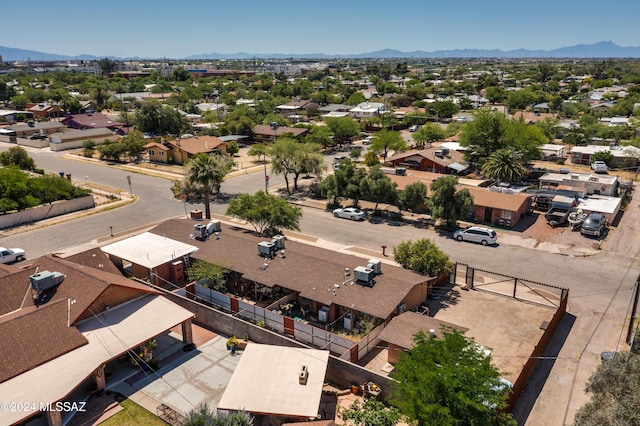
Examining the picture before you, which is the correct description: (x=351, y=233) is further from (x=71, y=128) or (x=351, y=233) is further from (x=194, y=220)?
(x=71, y=128)

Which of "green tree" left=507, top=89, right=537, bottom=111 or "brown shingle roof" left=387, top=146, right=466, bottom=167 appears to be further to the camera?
"green tree" left=507, top=89, right=537, bottom=111

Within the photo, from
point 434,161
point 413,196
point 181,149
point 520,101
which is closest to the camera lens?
point 413,196

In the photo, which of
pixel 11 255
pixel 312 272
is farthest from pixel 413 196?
pixel 11 255

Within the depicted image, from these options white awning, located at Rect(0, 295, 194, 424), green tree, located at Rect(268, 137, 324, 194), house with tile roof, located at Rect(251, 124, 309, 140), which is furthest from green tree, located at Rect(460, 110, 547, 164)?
white awning, located at Rect(0, 295, 194, 424)

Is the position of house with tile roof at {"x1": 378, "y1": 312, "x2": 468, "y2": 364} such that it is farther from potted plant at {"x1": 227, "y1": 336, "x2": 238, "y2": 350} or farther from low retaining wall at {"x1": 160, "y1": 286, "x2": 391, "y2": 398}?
potted plant at {"x1": 227, "y1": 336, "x2": 238, "y2": 350}

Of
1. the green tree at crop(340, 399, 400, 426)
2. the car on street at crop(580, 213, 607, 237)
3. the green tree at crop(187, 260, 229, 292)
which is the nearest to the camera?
the green tree at crop(340, 399, 400, 426)

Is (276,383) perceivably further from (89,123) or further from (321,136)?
(89,123)
